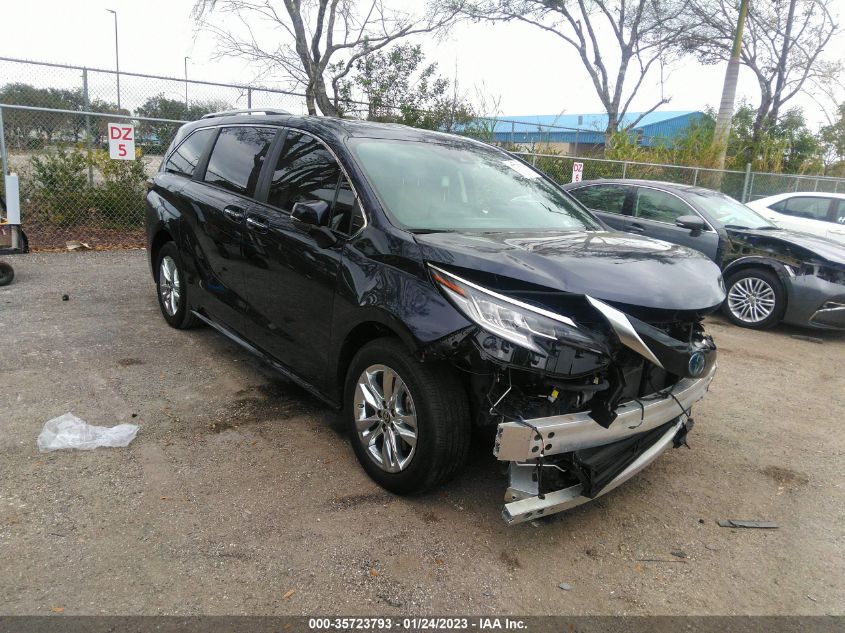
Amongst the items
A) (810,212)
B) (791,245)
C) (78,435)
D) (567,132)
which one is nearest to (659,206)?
(791,245)

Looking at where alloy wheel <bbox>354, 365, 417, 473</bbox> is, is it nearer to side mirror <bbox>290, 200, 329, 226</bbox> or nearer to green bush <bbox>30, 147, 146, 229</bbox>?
side mirror <bbox>290, 200, 329, 226</bbox>

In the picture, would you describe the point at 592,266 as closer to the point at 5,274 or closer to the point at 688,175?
the point at 5,274

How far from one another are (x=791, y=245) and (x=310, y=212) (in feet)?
20.1

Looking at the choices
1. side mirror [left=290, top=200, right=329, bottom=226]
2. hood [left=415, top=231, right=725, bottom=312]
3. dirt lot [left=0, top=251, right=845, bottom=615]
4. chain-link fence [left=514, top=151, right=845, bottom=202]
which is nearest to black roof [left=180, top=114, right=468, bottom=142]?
side mirror [left=290, top=200, right=329, bottom=226]

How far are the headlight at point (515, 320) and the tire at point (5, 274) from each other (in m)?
6.29

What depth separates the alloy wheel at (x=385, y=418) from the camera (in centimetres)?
296

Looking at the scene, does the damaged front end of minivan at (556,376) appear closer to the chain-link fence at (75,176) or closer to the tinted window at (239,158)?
the tinted window at (239,158)

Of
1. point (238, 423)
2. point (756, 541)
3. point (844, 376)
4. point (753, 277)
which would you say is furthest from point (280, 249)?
point (753, 277)

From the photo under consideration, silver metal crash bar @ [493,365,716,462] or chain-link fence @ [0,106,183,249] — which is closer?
silver metal crash bar @ [493,365,716,462]

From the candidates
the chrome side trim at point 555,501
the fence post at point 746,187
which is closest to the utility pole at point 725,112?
the fence post at point 746,187

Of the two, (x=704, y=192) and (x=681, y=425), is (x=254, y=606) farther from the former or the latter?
(x=704, y=192)

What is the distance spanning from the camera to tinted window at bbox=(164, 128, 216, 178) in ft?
16.6

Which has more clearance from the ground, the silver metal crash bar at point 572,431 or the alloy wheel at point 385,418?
the silver metal crash bar at point 572,431

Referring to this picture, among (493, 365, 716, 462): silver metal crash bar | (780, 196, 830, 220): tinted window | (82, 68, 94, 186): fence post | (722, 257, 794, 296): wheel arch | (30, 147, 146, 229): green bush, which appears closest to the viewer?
(493, 365, 716, 462): silver metal crash bar
